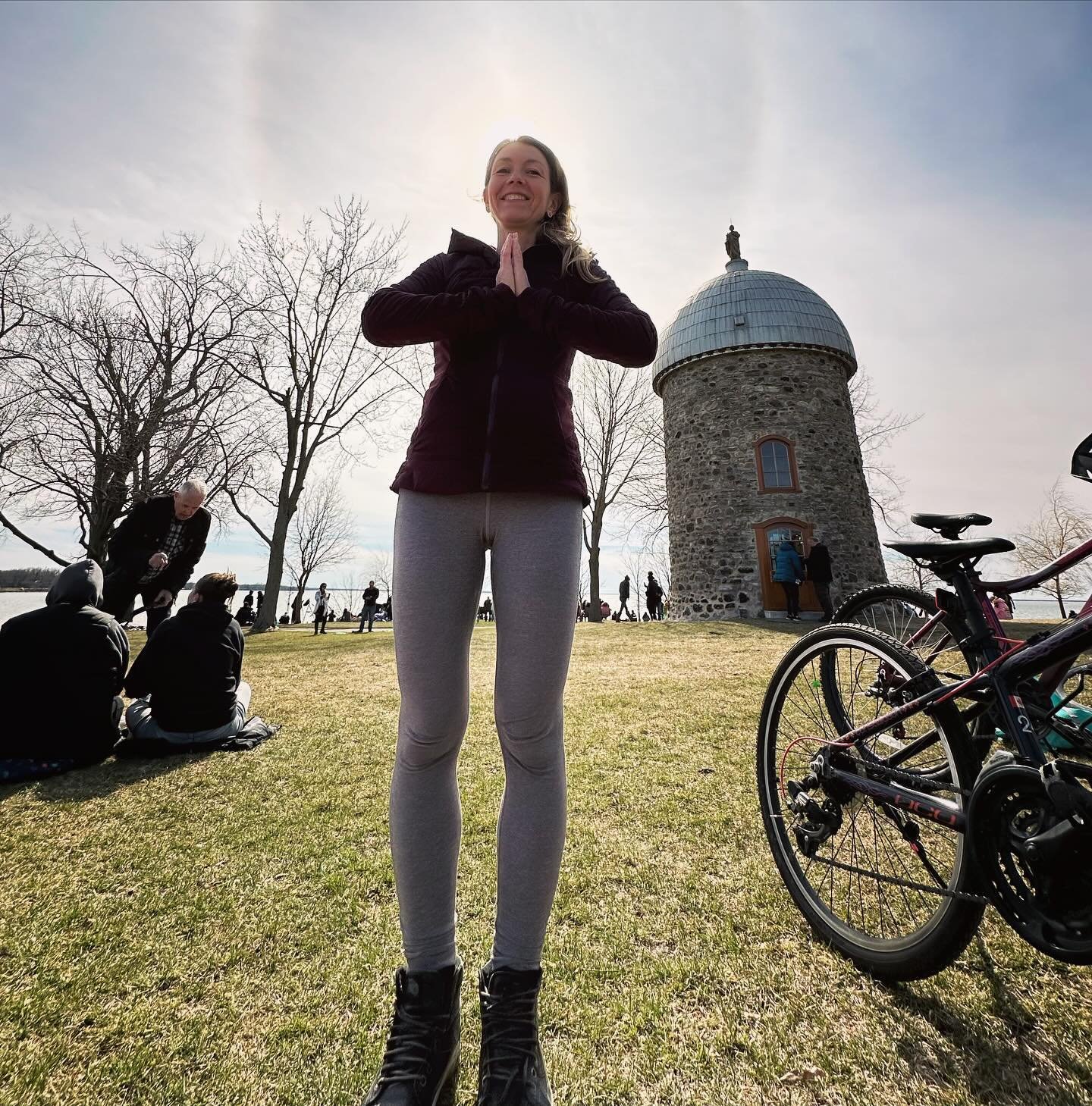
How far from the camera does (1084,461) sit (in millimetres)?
1693

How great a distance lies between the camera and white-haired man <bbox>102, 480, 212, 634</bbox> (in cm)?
510

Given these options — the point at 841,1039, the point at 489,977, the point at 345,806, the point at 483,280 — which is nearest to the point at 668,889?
the point at 841,1039

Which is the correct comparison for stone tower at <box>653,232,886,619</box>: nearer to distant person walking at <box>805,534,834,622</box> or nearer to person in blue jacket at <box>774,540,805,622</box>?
person in blue jacket at <box>774,540,805,622</box>

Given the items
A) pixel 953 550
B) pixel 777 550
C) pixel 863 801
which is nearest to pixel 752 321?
pixel 777 550

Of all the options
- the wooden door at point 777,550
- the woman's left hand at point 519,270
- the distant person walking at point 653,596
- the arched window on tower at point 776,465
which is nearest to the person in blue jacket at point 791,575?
the wooden door at point 777,550

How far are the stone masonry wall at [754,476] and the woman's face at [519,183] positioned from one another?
51.2 feet

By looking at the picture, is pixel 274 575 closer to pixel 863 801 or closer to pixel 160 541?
pixel 160 541

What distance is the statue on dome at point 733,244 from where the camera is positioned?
2089 centimetres

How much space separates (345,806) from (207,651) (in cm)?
175

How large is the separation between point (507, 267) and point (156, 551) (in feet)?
17.2

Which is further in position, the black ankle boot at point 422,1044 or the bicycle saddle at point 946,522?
the bicycle saddle at point 946,522

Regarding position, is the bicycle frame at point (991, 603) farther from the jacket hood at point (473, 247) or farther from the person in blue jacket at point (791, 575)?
the person in blue jacket at point (791, 575)

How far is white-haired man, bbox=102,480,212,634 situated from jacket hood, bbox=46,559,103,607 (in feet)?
5.49

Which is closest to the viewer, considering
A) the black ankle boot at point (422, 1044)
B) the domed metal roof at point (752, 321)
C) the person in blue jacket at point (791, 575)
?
the black ankle boot at point (422, 1044)
